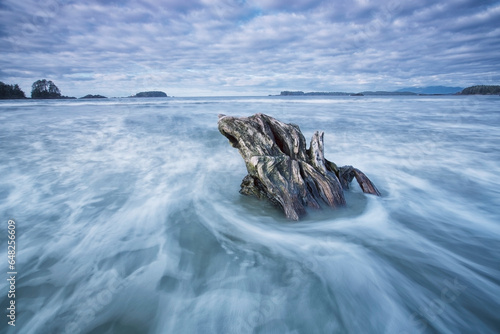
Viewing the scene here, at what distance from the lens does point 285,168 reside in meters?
5.37

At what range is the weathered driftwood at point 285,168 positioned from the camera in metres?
5.16

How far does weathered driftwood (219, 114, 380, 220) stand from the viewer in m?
5.16

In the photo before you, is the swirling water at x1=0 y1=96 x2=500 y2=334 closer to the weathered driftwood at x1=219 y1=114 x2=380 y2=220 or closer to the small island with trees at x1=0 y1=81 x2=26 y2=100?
the weathered driftwood at x1=219 y1=114 x2=380 y2=220

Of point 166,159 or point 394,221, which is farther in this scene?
point 166,159

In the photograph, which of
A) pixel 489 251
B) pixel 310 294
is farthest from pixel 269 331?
pixel 489 251

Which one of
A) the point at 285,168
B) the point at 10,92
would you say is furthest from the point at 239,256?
the point at 10,92

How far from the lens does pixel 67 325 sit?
2.85 metres

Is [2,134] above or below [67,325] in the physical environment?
above

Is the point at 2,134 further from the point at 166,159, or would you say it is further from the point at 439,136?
the point at 439,136

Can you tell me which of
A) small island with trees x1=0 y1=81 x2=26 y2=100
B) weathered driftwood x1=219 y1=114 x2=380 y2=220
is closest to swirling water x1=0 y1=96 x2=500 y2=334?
weathered driftwood x1=219 y1=114 x2=380 y2=220

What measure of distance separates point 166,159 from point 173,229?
18.2 ft

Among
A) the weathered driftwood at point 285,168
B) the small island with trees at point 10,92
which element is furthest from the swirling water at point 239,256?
the small island with trees at point 10,92

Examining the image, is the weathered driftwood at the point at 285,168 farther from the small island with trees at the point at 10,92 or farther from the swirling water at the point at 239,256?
the small island with trees at the point at 10,92

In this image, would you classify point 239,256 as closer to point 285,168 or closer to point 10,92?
point 285,168
